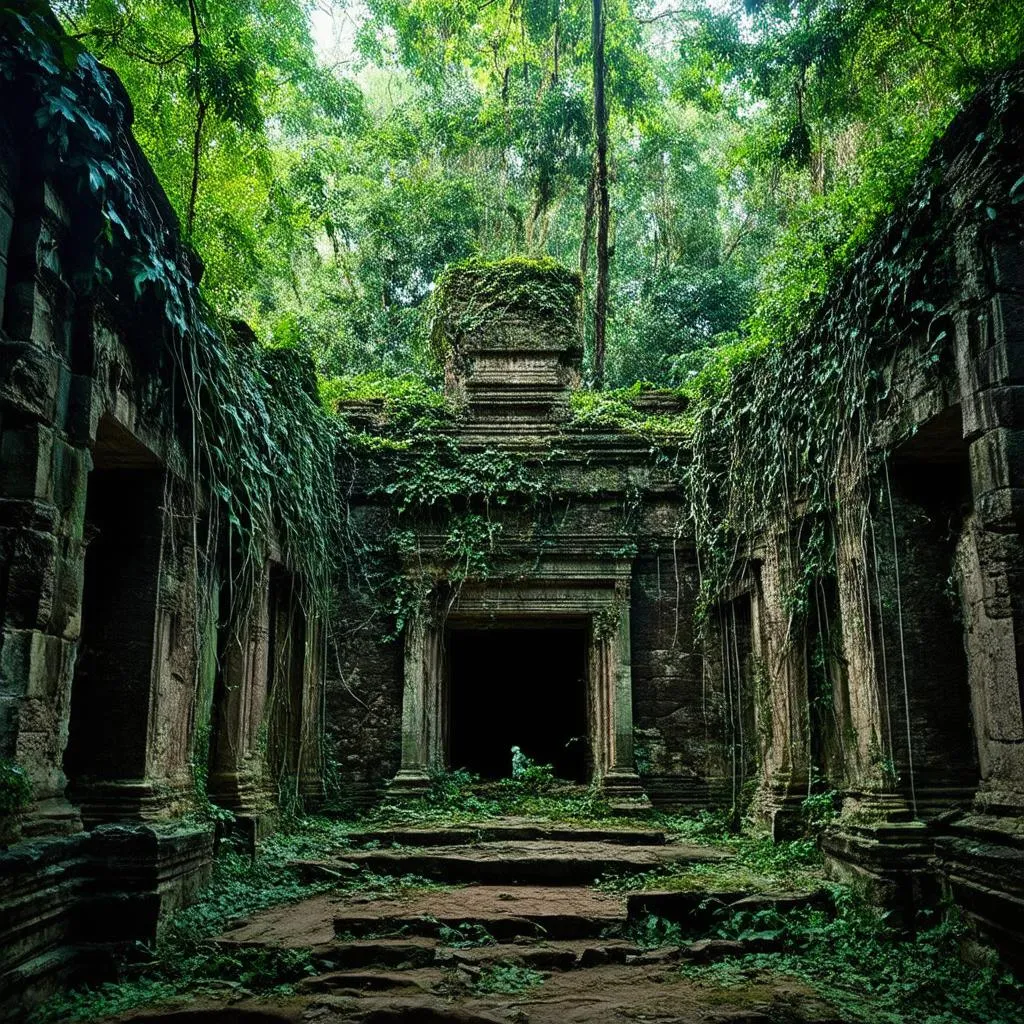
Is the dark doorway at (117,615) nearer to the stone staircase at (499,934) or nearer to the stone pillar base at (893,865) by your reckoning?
the stone staircase at (499,934)

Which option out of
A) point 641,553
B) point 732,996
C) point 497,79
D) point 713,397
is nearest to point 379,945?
point 732,996

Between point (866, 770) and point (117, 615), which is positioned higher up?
point (117, 615)

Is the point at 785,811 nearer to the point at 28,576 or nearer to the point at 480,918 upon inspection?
the point at 480,918

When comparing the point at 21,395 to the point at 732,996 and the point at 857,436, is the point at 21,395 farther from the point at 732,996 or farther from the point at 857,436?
the point at 857,436

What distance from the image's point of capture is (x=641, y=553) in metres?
9.76

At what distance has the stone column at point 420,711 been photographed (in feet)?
29.7

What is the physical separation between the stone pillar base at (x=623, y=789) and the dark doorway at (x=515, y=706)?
441 centimetres

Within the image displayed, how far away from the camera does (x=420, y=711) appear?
9.32 metres

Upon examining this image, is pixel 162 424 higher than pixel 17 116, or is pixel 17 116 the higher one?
pixel 17 116

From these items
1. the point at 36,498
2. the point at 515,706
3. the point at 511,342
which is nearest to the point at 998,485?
the point at 36,498

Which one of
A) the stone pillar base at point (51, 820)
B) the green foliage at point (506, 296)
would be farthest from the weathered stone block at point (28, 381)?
the green foliage at point (506, 296)

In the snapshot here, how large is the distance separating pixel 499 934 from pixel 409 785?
13.2 feet

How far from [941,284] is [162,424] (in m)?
4.74

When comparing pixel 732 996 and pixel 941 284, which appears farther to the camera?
pixel 941 284
